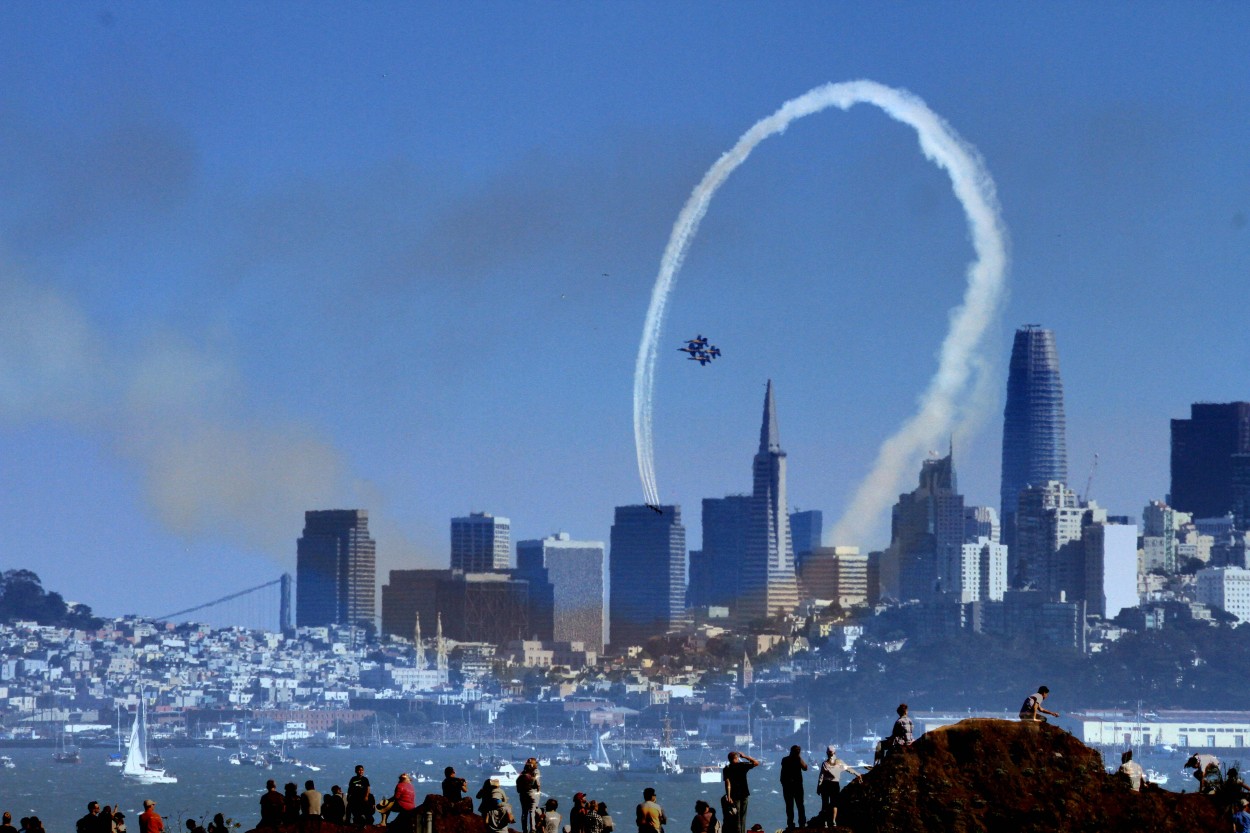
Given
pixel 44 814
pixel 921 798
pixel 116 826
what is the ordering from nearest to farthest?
pixel 921 798 < pixel 116 826 < pixel 44 814

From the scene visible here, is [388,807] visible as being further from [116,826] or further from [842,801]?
[842,801]

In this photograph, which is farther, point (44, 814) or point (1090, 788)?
point (44, 814)

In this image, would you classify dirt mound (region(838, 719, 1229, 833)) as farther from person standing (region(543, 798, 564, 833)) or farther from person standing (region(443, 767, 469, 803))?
person standing (region(443, 767, 469, 803))

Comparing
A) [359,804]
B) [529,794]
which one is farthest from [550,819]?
[359,804]

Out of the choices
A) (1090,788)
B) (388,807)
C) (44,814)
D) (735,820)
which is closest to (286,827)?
(388,807)

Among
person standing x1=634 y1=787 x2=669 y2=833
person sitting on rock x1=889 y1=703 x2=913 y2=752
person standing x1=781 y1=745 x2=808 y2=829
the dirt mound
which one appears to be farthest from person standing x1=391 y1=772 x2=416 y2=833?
person sitting on rock x1=889 y1=703 x2=913 y2=752

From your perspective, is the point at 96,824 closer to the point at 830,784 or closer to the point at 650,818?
the point at 650,818
